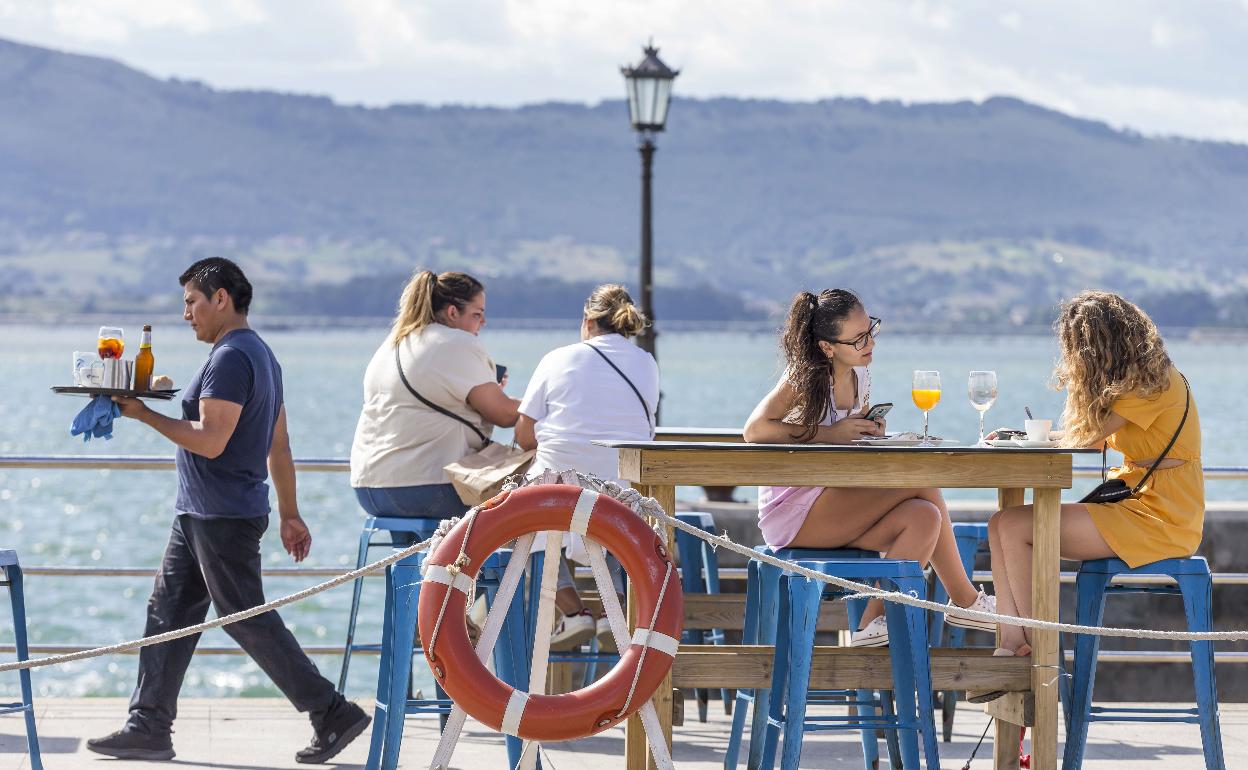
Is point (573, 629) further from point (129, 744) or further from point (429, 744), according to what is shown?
point (129, 744)

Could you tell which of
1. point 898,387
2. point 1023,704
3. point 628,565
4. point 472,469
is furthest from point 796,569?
point 898,387

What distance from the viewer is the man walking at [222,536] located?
5.41m

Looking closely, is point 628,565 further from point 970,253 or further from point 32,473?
point 970,253

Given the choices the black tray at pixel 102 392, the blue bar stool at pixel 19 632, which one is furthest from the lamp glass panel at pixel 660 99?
the blue bar stool at pixel 19 632

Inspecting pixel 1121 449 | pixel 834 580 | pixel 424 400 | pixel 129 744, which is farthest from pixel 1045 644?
pixel 129 744

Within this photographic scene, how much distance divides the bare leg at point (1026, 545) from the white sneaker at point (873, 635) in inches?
13.5

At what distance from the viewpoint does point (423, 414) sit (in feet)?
19.9

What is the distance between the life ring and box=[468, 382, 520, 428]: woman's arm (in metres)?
1.69

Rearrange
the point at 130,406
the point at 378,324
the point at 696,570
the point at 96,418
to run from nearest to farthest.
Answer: the point at 96,418 < the point at 130,406 < the point at 696,570 < the point at 378,324

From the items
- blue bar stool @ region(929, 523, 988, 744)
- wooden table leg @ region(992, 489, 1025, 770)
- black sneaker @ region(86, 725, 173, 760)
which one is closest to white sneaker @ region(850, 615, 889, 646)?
wooden table leg @ region(992, 489, 1025, 770)

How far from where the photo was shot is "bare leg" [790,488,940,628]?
5180 millimetres

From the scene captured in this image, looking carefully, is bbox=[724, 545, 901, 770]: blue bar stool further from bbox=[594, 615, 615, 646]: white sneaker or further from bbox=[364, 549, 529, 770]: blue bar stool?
bbox=[594, 615, 615, 646]: white sneaker

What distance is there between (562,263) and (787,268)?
33473 millimetres

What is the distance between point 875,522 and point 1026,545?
46 centimetres
